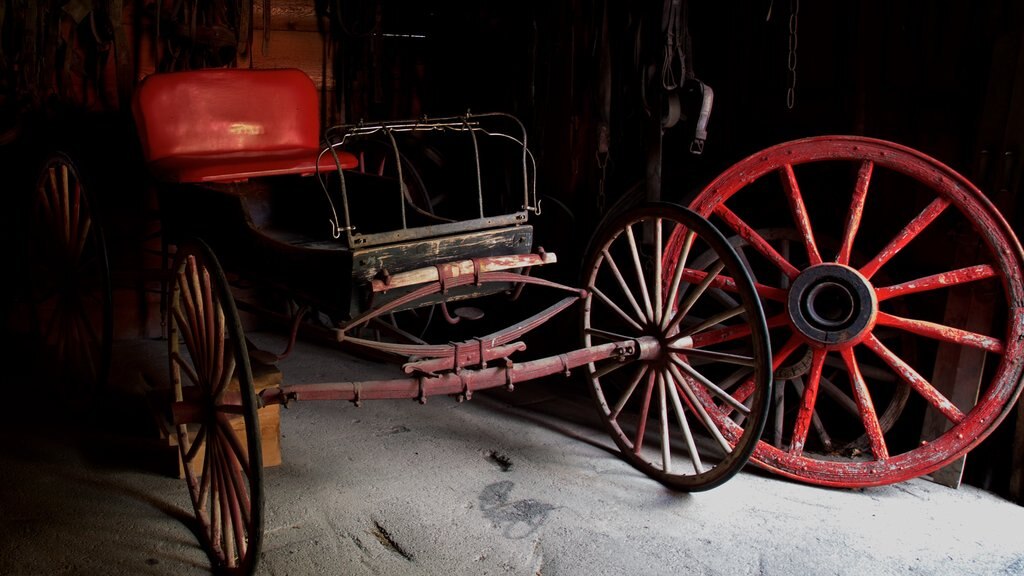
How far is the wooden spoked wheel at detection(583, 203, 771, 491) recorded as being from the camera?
304cm

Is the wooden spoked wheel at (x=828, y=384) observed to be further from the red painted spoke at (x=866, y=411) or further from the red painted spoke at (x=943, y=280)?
the red painted spoke at (x=943, y=280)

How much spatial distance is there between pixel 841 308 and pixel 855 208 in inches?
14.3

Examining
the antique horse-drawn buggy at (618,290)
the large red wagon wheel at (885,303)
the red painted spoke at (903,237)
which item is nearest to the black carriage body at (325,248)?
the antique horse-drawn buggy at (618,290)

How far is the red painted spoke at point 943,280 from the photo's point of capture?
3141mm

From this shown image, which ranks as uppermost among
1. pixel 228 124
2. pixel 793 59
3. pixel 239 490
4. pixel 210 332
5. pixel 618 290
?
pixel 793 59

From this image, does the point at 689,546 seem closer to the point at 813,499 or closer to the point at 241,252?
the point at 813,499

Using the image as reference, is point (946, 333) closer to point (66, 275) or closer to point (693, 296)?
point (693, 296)

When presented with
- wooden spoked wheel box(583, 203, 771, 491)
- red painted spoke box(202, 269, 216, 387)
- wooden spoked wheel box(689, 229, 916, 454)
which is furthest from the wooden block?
wooden spoked wheel box(689, 229, 916, 454)

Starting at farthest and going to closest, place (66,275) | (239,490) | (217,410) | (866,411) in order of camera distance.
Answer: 1. (66,275)
2. (866,411)
3. (217,410)
4. (239,490)

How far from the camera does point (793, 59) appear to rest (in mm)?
3754

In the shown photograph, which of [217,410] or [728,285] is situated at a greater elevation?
[728,285]

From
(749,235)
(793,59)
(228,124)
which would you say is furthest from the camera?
(228,124)

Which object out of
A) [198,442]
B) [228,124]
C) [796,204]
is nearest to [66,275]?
[228,124]

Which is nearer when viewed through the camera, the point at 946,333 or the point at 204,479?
the point at 204,479
